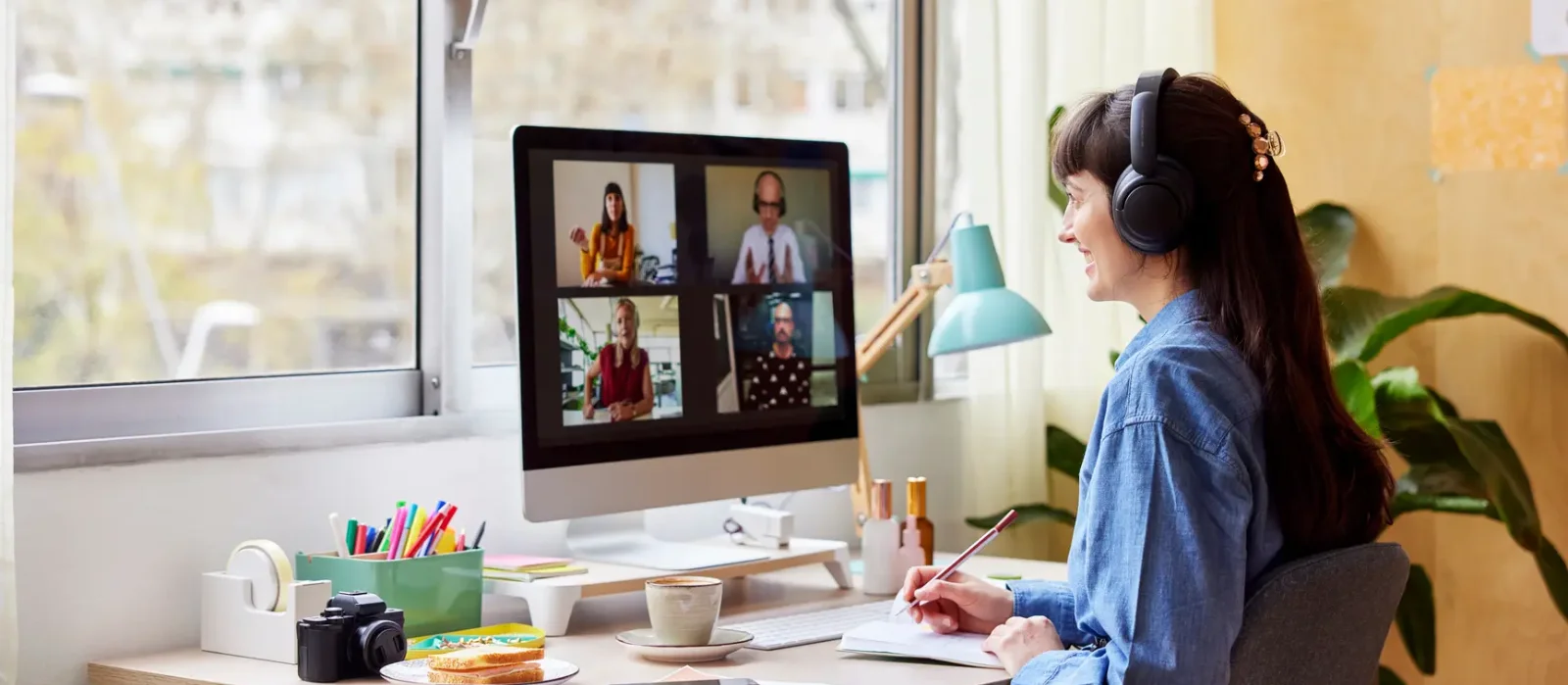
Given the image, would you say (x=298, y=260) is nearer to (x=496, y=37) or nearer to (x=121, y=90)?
(x=121, y=90)

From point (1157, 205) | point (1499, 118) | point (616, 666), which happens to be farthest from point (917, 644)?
point (1499, 118)

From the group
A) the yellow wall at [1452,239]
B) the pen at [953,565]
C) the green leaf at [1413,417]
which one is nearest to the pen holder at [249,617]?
the pen at [953,565]

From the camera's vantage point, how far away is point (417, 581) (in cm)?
173

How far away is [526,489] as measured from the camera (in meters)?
1.85

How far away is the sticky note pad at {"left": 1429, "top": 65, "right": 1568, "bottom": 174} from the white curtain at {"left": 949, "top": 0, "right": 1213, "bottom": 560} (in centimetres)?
44

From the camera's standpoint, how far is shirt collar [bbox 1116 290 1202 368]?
1.45 meters

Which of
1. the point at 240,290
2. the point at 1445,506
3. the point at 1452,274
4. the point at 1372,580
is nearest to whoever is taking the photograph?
the point at 1372,580

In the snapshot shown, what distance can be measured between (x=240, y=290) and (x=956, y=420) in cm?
134

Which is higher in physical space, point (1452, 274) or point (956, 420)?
point (1452, 274)

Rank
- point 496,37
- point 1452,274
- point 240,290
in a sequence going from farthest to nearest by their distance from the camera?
1. point 1452,274
2. point 496,37
3. point 240,290

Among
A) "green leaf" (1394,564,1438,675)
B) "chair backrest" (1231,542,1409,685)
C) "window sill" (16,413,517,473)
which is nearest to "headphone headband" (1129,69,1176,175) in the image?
"chair backrest" (1231,542,1409,685)

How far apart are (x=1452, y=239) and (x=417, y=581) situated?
201cm

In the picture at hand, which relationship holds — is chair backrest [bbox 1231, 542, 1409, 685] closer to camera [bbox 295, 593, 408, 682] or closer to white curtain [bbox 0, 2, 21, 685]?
camera [bbox 295, 593, 408, 682]

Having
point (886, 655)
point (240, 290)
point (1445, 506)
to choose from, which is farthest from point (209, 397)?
point (1445, 506)
